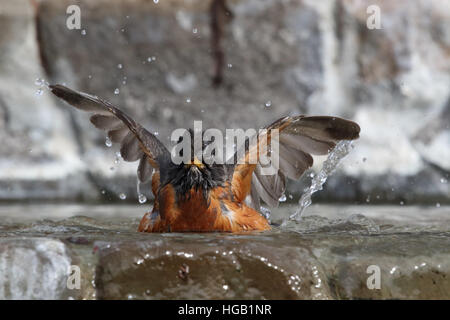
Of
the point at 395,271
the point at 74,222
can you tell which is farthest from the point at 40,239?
the point at 74,222

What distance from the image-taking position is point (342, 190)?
18.8ft

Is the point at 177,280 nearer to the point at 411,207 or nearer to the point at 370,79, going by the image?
the point at 411,207

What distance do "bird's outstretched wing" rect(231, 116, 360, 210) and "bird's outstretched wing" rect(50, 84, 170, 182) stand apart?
0.44 metres

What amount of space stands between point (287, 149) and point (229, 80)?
1.82 m

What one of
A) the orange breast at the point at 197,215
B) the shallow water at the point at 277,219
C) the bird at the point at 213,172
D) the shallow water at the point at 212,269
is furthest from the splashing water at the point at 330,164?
the shallow water at the point at 212,269

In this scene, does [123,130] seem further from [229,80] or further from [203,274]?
[203,274]

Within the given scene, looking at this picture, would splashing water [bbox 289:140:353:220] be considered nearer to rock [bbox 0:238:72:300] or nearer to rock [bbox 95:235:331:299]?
rock [bbox 95:235:331:299]

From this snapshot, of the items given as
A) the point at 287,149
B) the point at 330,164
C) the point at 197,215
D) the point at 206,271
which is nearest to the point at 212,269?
the point at 206,271

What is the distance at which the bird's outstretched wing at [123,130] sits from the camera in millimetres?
3764

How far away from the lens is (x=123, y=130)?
4.33 meters

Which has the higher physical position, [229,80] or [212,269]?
[229,80]

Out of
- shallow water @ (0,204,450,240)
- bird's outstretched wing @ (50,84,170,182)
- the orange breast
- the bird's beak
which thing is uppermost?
bird's outstretched wing @ (50,84,170,182)

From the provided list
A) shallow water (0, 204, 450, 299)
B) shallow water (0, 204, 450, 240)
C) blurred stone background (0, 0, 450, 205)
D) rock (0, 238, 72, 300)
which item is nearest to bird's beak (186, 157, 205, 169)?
shallow water (0, 204, 450, 240)

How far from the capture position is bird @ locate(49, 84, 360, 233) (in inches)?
132
